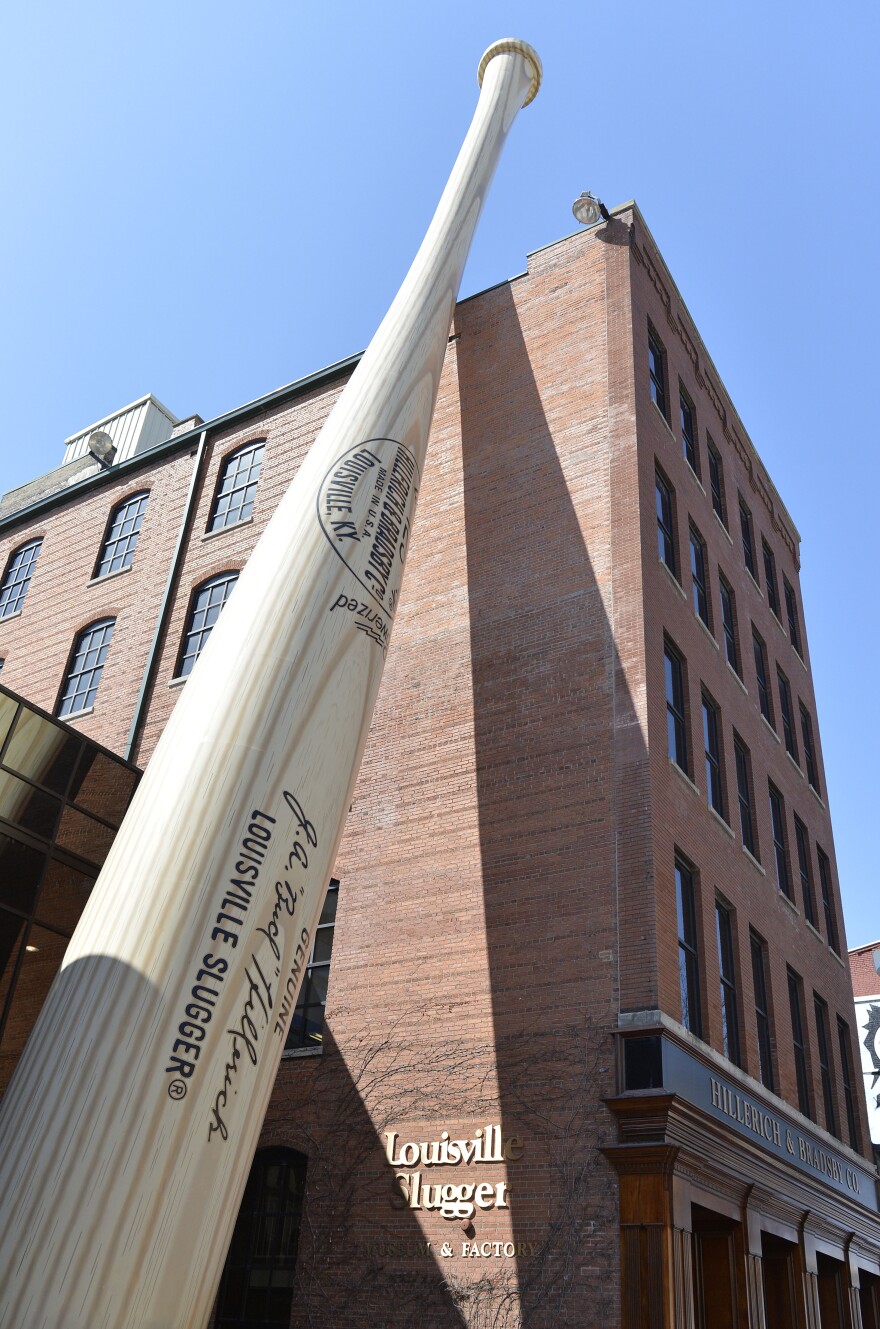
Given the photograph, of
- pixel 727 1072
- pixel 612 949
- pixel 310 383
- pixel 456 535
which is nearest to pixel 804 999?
pixel 727 1072

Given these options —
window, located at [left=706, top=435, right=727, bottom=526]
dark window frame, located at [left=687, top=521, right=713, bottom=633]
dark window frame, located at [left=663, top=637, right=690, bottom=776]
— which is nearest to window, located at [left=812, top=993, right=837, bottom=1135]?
dark window frame, located at [left=663, top=637, right=690, bottom=776]

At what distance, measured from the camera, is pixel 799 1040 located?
18688 millimetres

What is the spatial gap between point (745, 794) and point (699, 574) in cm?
394

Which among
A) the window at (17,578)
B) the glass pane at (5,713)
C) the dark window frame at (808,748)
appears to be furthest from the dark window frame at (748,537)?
the window at (17,578)

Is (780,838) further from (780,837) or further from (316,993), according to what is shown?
(316,993)

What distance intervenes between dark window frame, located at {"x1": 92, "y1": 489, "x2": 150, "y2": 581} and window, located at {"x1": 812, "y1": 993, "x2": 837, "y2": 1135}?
1669 cm

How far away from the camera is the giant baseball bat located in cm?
611

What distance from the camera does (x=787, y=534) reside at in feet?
88.6

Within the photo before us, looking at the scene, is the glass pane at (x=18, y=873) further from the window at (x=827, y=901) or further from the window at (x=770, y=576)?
the window at (x=770, y=576)

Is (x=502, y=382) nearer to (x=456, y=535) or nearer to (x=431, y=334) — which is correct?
(x=456, y=535)

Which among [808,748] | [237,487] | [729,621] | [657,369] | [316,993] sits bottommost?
[316,993]

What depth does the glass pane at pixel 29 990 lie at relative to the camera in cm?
1216

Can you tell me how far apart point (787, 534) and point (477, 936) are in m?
16.4

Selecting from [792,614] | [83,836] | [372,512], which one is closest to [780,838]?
[792,614]
